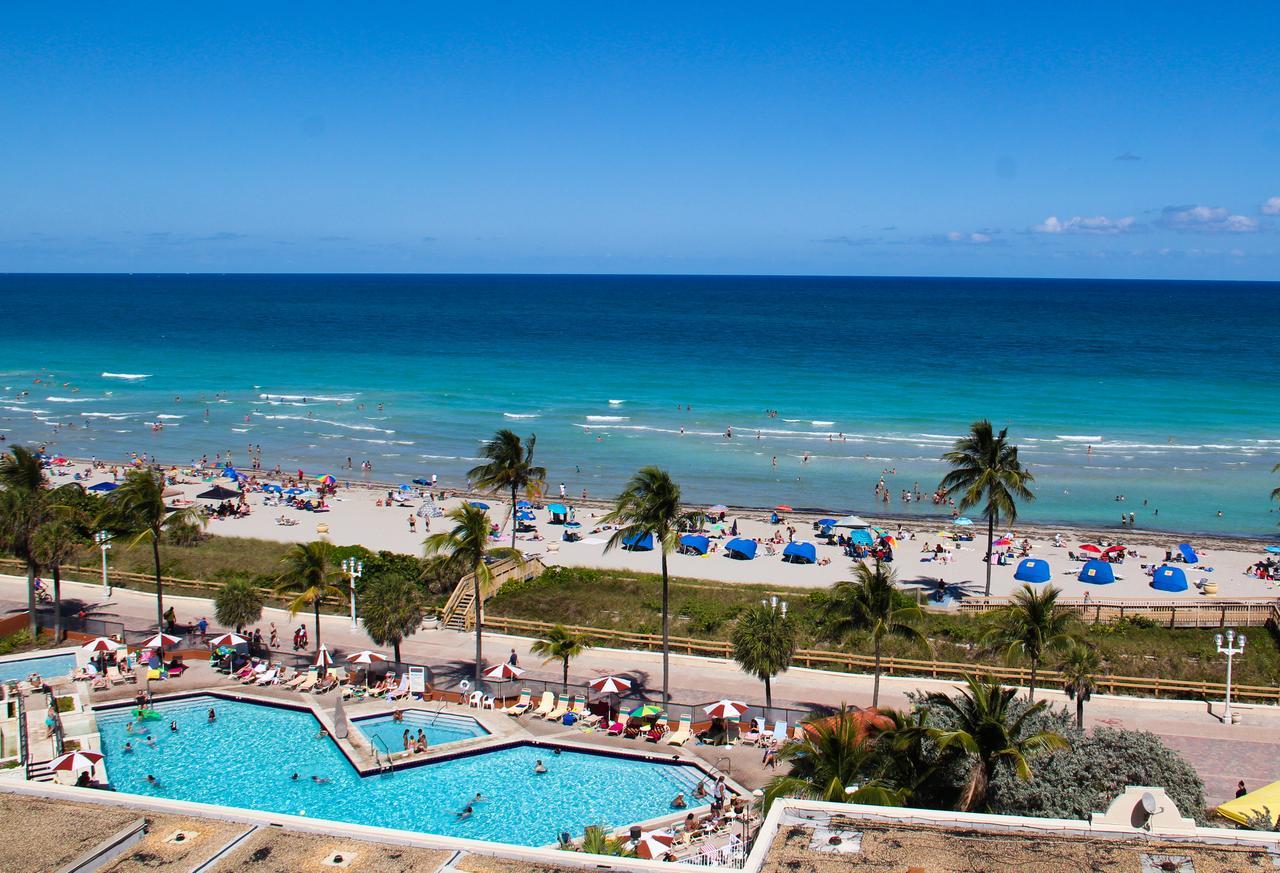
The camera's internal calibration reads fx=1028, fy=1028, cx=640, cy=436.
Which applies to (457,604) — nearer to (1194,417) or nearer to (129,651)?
(129,651)

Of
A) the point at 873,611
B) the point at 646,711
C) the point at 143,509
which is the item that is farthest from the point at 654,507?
the point at 143,509

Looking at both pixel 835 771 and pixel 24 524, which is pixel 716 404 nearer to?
pixel 24 524

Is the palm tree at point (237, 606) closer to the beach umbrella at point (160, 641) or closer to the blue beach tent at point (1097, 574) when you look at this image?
the beach umbrella at point (160, 641)

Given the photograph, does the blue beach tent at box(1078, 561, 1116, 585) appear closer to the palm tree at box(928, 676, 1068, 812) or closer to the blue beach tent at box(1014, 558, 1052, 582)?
the blue beach tent at box(1014, 558, 1052, 582)

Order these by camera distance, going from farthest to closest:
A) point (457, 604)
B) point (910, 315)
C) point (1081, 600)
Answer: point (910, 315) → point (1081, 600) → point (457, 604)

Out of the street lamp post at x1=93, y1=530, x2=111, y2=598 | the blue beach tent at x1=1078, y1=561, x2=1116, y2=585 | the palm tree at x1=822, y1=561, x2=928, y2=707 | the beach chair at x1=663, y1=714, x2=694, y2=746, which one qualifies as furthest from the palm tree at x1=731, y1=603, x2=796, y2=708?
the street lamp post at x1=93, y1=530, x2=111, y2=598

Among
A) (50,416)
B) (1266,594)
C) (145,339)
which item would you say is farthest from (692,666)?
(145,339)
